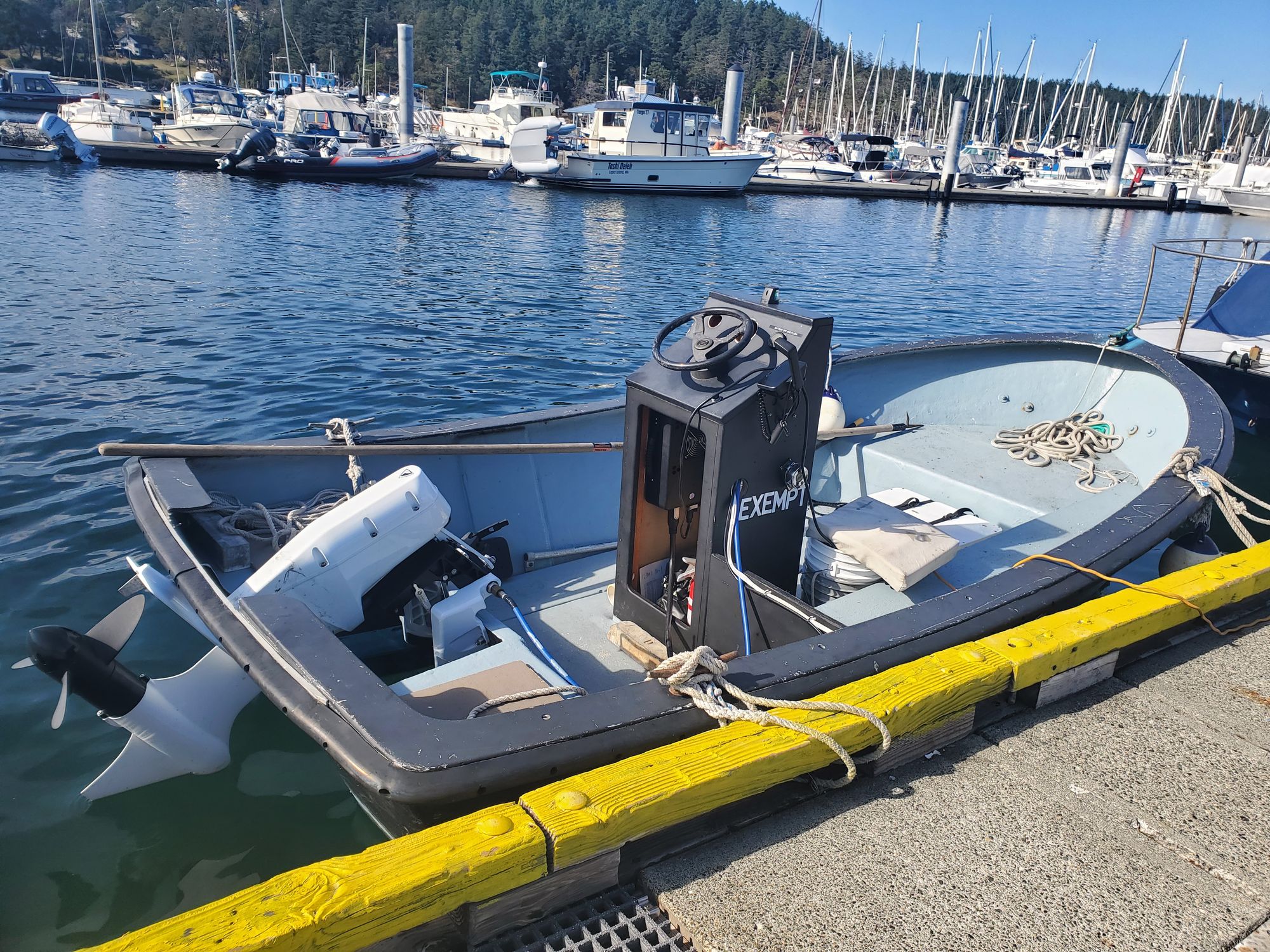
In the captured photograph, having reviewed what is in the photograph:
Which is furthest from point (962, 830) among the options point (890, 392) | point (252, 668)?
point (890, 392)

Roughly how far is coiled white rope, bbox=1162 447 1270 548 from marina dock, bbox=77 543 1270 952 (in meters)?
1.38

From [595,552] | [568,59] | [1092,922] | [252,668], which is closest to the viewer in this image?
[1092,922]

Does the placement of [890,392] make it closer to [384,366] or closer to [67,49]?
[384,366]

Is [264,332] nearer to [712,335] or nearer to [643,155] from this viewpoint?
[712,335]

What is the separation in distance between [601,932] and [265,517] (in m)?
2.79

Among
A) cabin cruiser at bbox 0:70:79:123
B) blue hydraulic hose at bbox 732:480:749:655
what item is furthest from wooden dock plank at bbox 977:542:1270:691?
cabin cruiser at bbox 0:70:79:123

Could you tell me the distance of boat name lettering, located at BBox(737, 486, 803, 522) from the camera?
3.38m

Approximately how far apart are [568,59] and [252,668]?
118m

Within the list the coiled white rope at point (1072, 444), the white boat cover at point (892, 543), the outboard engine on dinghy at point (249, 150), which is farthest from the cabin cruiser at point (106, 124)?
the white boat cover at point (892, 543)

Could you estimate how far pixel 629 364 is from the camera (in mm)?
11953

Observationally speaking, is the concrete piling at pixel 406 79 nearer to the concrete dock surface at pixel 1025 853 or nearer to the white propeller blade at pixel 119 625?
the white propeller blade at pixel 119 625

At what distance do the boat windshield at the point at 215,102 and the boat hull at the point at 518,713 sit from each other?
178ft

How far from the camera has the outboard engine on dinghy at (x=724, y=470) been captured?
3232 mm

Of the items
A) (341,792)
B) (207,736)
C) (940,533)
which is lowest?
(341,792)
